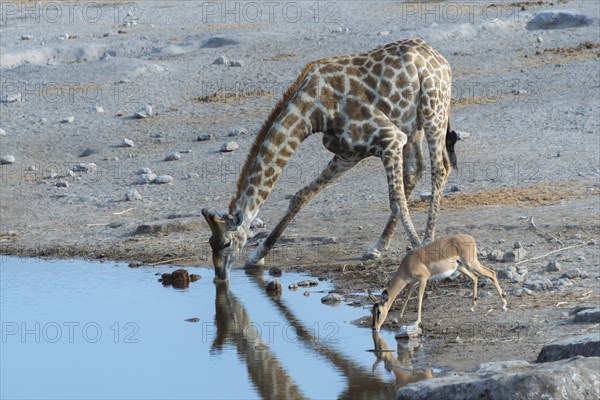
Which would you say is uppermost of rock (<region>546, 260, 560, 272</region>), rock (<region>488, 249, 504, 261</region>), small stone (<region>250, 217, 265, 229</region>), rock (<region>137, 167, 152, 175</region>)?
rock (<region>546, 260, 560, 272</region>)

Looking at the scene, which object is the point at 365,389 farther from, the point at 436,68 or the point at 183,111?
the point at 183,111

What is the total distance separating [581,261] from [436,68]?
2.55m

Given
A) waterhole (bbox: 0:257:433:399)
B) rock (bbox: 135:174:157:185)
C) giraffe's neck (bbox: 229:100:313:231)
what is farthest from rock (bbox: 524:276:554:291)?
rock (bbox: 135:174:157:185)

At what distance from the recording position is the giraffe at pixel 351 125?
11.8 m

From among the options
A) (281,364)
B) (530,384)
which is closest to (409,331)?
(281,364)

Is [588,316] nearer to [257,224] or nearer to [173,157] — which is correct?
[257,224]

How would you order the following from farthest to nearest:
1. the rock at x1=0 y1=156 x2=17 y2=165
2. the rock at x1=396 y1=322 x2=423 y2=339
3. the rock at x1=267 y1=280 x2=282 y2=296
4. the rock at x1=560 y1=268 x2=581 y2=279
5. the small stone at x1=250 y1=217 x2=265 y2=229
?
the rock at x1=0 y1=156 x2=17 y2=165
the small stone at x1=250 y1=217 x2=265 y2=229
the rock at x1=267 y1=280 x2=282 y2=296
the rock at x1=560 y1=268 x2=581 y2=279
the rock at x1=396 y1=322 x2=423 y2=339

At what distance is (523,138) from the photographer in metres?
17.4

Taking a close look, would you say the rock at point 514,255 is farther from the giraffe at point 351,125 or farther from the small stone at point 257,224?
the small stone at point 257,224

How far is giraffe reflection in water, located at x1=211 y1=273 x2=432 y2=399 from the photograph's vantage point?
8.41 m

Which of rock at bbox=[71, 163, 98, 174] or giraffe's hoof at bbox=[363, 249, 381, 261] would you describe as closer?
giraffe's hoof at bbox=[363, 249, 381, 261]

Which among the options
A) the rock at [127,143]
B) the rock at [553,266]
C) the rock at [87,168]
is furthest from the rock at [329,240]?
the rock at [127,143]

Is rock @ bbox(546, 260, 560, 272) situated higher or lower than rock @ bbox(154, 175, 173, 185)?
higher

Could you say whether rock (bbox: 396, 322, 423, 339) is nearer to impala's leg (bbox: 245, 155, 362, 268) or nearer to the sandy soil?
the sandy soil
